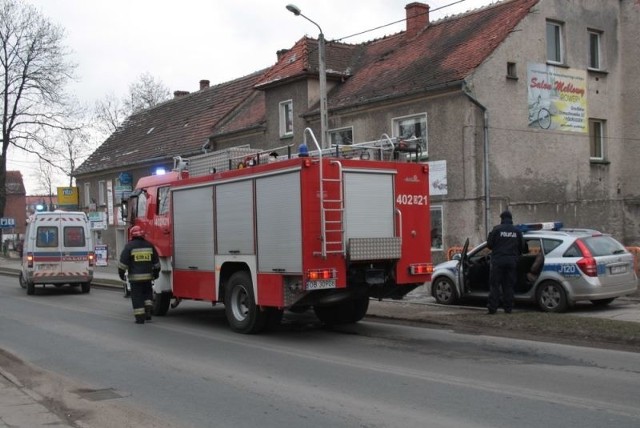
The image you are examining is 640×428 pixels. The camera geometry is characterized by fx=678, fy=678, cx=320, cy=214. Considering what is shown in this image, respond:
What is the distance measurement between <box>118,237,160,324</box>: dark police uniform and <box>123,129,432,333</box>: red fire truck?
47 cm

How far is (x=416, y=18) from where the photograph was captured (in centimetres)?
2600

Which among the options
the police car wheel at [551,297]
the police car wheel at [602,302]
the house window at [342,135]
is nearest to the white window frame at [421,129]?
the house window at [342,135]

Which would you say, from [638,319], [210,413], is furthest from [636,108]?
[210,413]

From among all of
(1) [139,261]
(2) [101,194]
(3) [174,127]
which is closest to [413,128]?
(1) [139,261]

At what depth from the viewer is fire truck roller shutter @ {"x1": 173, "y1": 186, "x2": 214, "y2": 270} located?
11297 mm

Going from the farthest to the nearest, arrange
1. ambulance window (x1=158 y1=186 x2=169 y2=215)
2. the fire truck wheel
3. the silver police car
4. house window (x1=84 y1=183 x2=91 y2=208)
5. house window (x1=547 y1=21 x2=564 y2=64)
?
house window (x1=84 y1=183 x2=91 y2=208) → house window (x1=547 y1=21 x2=564 y2=64) → ambulance window (x1=158 y1=186 x2=169 y2=215) → the silver police car → the fire truck wheel

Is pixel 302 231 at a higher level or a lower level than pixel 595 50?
lower

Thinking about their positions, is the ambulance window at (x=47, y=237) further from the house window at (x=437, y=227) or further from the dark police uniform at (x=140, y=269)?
the house window at (x=437, y=227)

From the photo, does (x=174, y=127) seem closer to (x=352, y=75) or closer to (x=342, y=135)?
(x=352, y=75)

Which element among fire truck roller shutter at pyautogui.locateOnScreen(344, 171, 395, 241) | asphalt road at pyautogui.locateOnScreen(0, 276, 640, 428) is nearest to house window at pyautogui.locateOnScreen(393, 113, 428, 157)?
asphalt road at pyautogui.locateOnScreen(0, 276, 640, 428)

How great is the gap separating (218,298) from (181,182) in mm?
2247

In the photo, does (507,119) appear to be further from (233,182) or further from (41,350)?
(41,350)

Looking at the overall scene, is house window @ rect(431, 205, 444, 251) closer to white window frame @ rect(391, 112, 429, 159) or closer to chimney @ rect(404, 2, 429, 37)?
white window frame @ rect(391, 112, 429, 159)

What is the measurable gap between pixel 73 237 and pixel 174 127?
16.5 metres
